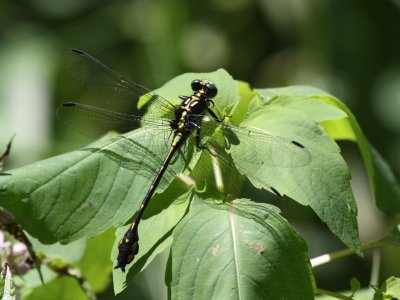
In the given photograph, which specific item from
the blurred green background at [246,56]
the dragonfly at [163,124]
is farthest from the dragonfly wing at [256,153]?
the blurred green background at [246,56]

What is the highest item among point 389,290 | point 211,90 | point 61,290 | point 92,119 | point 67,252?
point 211,90

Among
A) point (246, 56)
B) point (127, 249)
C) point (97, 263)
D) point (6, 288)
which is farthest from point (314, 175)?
point (246, 56)

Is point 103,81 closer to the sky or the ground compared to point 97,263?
closer to the sky

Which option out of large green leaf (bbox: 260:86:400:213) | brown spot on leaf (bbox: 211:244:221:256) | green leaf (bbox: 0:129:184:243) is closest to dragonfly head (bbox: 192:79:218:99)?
large green leaf (bbox: 260:86:400:213)

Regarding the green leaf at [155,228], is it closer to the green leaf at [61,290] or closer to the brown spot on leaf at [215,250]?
the brown spot on leaf at [215,250]

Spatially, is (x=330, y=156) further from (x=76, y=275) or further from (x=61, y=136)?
(x=61, y=136)

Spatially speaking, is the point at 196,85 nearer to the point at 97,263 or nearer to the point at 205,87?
the point at 205,87

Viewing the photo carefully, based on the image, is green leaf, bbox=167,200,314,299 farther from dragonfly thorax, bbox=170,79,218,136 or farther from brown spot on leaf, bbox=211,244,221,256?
dragonfly thorax, bbox=170,79,218,136
